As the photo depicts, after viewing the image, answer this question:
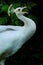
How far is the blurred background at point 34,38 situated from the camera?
6.11 m

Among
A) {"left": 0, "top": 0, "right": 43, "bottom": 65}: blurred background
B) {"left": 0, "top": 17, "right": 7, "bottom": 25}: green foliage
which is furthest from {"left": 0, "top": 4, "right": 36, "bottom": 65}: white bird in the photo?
{"left": 0, "top": 0, "right": 43, "bottom": 65}: blurred background

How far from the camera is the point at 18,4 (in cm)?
624

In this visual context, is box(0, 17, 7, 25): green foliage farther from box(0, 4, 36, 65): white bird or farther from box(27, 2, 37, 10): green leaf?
box(0, 4, 36, 65): white bird

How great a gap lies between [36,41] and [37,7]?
0.68m

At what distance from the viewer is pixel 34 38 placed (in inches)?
259

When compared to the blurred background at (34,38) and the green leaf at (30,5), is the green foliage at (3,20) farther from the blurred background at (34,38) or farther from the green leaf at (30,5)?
the green leaf at (30,5)

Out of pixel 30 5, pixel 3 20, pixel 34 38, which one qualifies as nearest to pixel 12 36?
pixel 3 20

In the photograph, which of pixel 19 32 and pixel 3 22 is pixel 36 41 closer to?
pixel 3 22

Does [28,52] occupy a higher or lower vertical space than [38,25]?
lower

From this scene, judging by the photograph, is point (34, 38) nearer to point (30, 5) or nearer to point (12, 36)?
point (30, 5)

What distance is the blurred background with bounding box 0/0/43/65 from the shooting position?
6109mm

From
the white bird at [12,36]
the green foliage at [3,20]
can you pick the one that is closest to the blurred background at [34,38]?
the green foliage at [3,20]

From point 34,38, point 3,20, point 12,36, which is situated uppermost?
point 12,36

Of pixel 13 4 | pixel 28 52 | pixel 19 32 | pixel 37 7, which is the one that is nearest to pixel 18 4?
pixel 13 4
